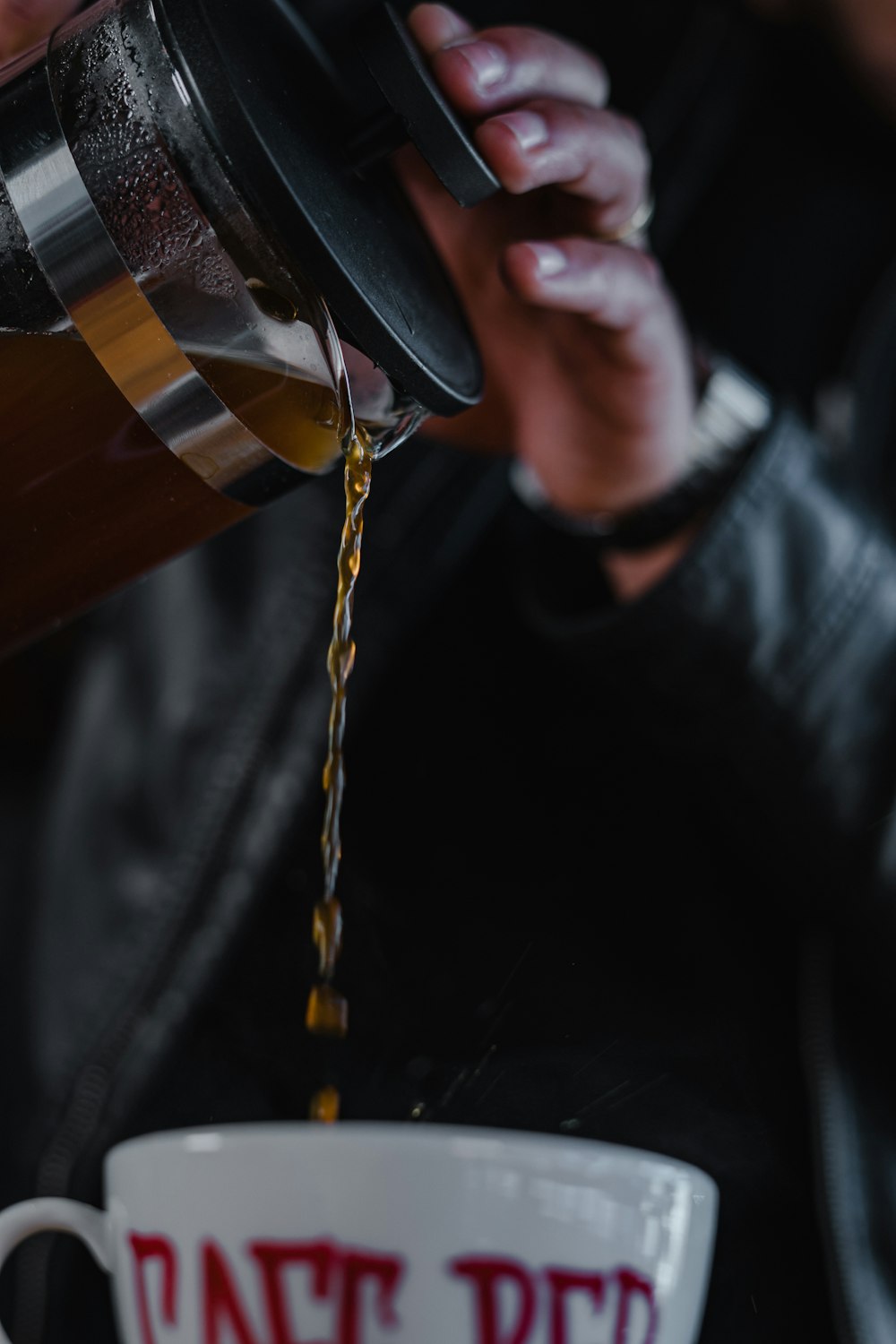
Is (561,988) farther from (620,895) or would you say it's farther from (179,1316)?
(620,895)

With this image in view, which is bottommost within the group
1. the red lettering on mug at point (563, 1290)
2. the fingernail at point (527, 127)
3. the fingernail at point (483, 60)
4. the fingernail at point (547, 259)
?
the red lettering on mug at point (563, 1290)

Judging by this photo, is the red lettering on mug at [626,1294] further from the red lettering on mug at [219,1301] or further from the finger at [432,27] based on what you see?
the finger at [432,27]

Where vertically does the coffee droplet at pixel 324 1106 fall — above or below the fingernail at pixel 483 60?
below

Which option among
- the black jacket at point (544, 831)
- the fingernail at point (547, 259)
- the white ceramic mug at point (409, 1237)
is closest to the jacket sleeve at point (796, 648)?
the black jacket at point (544, 831)

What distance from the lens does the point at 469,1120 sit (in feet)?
0.94

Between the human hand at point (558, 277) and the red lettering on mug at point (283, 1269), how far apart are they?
329 mm

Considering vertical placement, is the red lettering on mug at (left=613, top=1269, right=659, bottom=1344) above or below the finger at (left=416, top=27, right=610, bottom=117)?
below

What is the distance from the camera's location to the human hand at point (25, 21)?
1.49 ft

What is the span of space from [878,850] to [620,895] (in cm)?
18

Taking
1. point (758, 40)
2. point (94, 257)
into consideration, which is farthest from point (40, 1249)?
point (758, 40)

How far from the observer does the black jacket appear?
0.39 m

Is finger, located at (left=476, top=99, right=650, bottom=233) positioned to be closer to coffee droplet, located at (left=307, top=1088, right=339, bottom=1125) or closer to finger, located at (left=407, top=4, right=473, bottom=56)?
finger, located at (left=407, top=4, right=473, bottom=56)

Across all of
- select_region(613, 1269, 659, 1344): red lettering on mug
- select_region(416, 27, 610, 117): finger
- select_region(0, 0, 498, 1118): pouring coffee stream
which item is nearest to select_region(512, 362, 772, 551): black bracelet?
select_region(416, 27, 610, 117): finger

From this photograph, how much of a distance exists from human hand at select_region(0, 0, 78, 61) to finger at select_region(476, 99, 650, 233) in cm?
19
